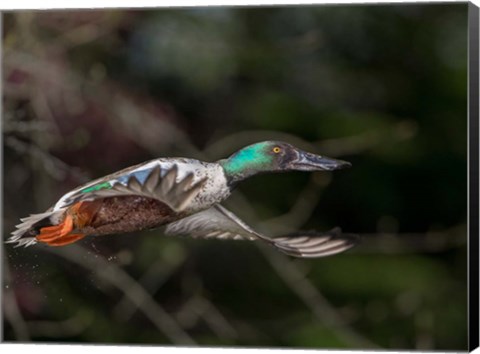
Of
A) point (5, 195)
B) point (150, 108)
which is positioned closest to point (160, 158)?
point (150, 108)

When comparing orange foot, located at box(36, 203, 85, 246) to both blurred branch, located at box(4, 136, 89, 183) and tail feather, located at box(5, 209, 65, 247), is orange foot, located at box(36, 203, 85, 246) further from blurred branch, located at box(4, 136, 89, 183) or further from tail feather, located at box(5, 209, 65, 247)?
blurred branch, located at box(4, 136, 89, 183)

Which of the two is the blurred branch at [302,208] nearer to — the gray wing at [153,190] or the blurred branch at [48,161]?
the gray wing at [153,190]

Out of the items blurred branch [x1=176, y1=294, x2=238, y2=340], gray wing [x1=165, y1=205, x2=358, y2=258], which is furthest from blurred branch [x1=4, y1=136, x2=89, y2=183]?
blurred branch [x1=176, y1=294, x2=238, y2=340]

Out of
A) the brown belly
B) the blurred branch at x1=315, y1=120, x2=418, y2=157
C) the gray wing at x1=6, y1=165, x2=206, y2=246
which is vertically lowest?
the brown belly

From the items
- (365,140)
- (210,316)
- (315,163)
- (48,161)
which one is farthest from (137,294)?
(365,140)

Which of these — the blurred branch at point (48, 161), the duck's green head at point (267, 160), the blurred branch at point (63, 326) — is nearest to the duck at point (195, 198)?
the duck's green head at point (267, 160)

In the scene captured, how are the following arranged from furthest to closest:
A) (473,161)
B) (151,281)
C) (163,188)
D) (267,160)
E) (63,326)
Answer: (63,326)
(151,281)
(267,160)
(163,188)
(473,161)

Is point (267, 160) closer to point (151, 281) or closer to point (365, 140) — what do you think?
point (365, 140)
